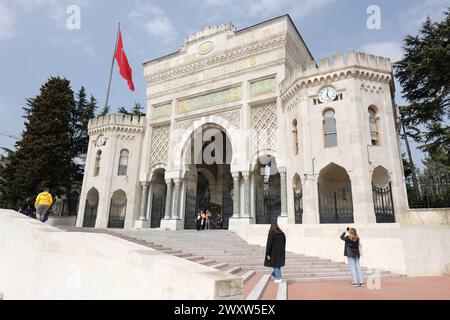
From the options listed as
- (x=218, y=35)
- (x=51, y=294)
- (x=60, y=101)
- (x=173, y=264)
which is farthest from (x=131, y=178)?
(x=173, y=264)

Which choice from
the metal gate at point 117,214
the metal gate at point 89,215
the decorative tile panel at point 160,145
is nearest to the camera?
the metal gate at point 117,214

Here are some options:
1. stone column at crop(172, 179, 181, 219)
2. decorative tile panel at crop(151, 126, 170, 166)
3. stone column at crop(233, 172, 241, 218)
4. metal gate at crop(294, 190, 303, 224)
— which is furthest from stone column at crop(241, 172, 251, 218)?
decorative tile panel at crop(151, 126, 170, 166)

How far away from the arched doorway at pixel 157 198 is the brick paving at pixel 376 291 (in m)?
13.1

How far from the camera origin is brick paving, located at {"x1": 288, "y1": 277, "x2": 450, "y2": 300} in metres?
5.32

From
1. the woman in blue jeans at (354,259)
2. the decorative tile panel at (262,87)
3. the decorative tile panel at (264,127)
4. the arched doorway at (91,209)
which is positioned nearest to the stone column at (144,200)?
the arched doorway at (91,209)

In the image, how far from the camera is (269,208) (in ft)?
48.9

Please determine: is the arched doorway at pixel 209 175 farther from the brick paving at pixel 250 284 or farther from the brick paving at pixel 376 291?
the brick paving at pixel 376 291

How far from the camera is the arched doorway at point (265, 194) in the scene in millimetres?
14844

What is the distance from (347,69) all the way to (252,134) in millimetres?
5677

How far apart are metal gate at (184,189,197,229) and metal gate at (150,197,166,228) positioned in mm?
1970

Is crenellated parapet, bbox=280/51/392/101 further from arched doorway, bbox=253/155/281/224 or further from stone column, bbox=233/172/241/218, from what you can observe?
stone column, bbox=233/172/241/218
